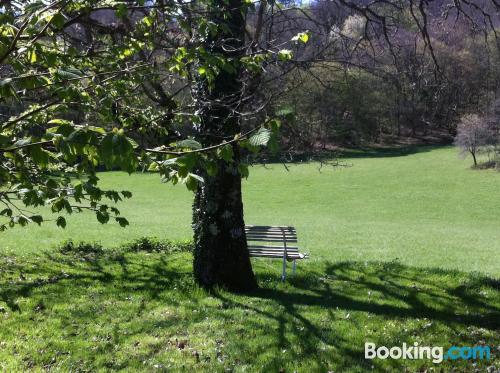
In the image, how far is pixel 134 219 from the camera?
923 inches

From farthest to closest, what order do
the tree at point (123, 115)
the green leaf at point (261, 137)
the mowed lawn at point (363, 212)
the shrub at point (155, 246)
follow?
1. the mowed lawn at point (363, 212)
2. the shrub at point (155, 246)
3. the tree at point (123, 115)
4. the green leaf at point (261, 137)

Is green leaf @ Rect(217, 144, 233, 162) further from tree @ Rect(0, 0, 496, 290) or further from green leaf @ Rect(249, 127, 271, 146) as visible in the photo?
green leaf @ Rect(249, 127, 271, 146)

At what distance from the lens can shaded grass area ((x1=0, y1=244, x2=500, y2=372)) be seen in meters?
4.14

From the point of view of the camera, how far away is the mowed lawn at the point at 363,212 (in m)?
14.8

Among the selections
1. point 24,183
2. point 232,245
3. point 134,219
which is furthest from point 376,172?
point 24,183

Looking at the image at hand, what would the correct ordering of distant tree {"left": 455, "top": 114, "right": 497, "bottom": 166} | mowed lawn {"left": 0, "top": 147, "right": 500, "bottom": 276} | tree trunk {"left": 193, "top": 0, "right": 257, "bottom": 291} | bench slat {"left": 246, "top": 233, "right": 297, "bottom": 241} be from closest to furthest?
tree trunk {"left": 193, "top": 0, "right": 257, "bottom": 291} → bench slat {"left": 246, "top": 233, "right": 297, "bottom": 241} → mowed lawn {"left": 0, "top": 147, "right": 500, "bottom": 276} → distant tree {"left": 455, "top": 114, "right": 497, "bottom": 166}

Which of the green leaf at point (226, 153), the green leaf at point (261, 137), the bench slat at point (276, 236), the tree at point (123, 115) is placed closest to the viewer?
the green leaf at point (261, 137)

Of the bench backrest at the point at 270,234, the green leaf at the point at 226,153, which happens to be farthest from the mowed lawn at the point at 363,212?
the green leaf at the point at 226,153

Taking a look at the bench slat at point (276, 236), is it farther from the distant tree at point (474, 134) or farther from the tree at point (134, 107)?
the distant tree at point (474, 134)

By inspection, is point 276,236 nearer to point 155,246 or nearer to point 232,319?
point 232,319
